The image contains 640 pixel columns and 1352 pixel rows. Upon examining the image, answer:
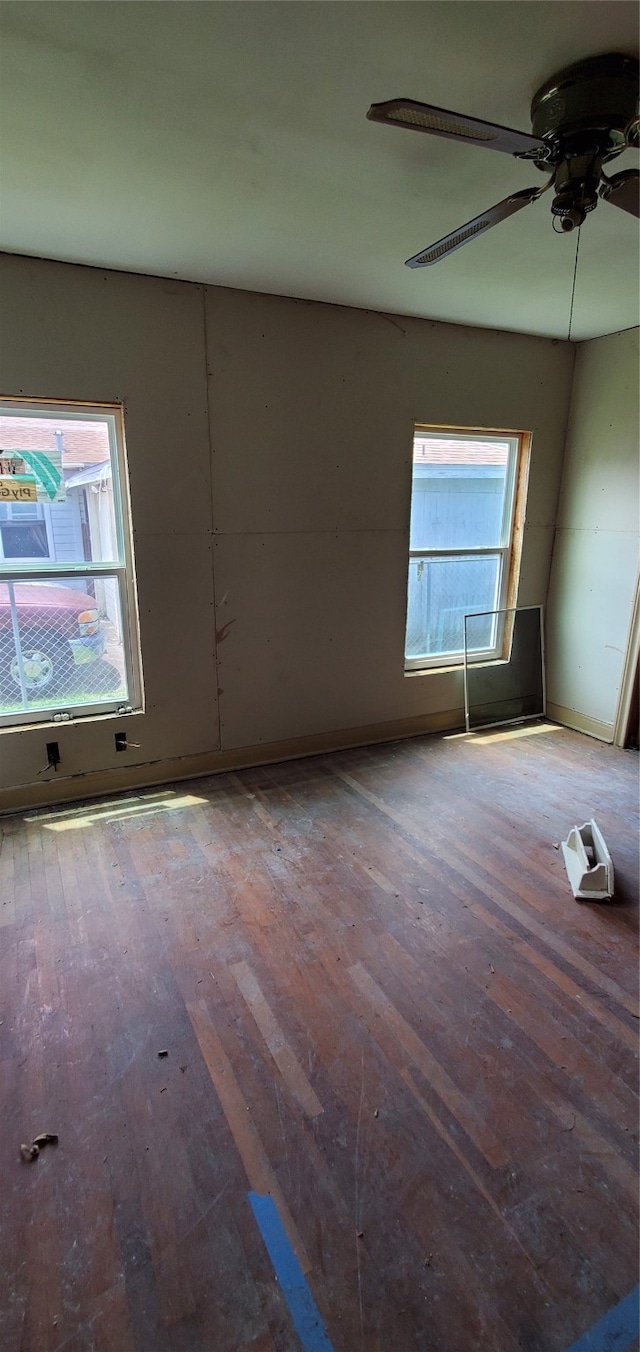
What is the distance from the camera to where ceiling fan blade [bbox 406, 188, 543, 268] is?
1676 mm

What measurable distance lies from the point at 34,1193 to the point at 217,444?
3.11m

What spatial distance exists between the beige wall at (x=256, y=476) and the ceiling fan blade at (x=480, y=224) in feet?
4.37

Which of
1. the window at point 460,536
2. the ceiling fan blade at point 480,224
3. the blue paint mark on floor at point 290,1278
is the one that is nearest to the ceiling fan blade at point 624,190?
the ceiling fan blade at point 480,224

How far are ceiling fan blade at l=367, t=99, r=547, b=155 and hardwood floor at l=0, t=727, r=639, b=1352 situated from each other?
2392 mm

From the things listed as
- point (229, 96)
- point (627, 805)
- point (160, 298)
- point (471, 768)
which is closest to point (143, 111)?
point (229, 96)

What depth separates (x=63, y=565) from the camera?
3.04 meters

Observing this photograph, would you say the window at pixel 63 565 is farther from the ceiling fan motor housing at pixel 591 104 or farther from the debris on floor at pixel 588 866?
the debris on floor at pixel 588 866

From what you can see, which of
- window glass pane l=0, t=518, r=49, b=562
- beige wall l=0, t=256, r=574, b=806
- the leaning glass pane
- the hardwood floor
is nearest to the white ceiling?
beige wall l=0, t=256, r=574, b=806

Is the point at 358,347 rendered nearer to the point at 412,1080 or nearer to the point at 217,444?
the point at 217,444

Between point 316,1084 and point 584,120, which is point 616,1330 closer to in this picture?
point 316,1084

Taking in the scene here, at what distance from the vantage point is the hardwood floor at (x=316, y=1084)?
47.0 inches

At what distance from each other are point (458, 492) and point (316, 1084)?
363 cm

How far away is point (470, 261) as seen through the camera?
2633mm

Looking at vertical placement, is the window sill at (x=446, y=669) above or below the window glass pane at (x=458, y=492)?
below
